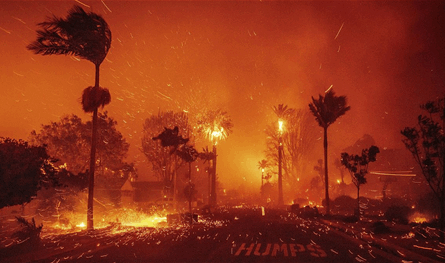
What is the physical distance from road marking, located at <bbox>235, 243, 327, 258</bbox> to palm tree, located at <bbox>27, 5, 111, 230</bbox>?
10.9 m

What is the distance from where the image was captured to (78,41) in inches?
943

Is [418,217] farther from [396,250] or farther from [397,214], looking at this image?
[396,250]

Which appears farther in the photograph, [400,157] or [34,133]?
[400,157]

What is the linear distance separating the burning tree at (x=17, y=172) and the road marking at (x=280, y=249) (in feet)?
30.1

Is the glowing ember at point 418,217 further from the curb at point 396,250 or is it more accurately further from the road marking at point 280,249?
the road marking at point 280,249

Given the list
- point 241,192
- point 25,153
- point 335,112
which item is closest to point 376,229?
point 25,153

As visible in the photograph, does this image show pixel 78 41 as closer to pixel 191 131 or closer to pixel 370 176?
pixel 191 131

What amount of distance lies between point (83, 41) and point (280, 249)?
51.8 feet

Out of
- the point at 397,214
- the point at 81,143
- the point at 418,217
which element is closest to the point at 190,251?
the point at 397,214

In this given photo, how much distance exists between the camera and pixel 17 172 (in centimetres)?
1677

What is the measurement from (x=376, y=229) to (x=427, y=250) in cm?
841

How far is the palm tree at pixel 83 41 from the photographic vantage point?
2322cm

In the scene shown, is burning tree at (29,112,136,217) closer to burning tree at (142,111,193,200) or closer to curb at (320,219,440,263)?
burning tree at (142,111,193,200)

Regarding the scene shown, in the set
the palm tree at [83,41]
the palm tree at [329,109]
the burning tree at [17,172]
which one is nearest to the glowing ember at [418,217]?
the palm tree at [329,109]
